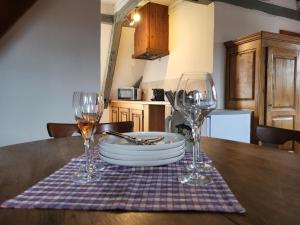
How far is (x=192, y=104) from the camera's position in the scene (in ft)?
2.11

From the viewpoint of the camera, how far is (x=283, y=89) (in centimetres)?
274

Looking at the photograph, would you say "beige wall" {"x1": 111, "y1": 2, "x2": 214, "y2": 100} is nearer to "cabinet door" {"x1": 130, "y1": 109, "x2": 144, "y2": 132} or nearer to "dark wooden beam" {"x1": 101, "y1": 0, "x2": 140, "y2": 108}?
"dark wooden beam" {"x1": 101, "y1": 0, "x2": 140, "y2": 108}

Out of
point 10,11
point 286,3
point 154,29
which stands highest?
point 286,3

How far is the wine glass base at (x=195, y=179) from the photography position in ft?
1.85

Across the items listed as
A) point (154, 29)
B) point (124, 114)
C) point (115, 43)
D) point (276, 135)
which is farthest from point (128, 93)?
point (276, 135)

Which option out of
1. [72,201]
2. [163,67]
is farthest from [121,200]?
[163,67]

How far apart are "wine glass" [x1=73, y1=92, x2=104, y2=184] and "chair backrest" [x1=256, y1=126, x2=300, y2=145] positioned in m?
0.87

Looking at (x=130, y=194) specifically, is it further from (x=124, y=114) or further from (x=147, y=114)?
(x=124, y=114)

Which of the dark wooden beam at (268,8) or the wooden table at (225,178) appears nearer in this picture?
the wooden table at (225,178)

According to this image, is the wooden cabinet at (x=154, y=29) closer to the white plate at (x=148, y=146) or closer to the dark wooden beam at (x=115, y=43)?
the dark wooden beam at (x=115, y=43)

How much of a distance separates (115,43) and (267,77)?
2792 mm

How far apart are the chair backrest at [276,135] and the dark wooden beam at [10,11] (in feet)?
6.23

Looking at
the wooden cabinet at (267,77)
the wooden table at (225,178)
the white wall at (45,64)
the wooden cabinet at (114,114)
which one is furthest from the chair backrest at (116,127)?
the wooden cabinet at (114,114)

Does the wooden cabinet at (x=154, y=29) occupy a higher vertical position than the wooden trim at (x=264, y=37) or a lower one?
higher
